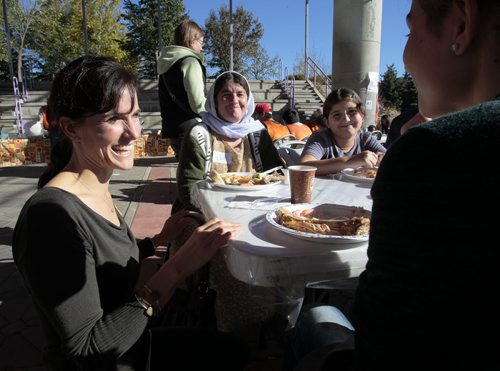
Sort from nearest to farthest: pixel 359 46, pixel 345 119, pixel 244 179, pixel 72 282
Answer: pixel 72 282
pixel 244 179
pixel 345 119
pixel 359 46

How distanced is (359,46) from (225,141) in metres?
6.05

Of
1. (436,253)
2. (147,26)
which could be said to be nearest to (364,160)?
(436,253)

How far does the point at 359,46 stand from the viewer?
25.6 ft

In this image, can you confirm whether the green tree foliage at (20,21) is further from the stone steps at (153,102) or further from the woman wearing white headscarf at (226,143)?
the woman wearing white headscarf at (226,143)

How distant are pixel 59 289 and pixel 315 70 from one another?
64.0ft

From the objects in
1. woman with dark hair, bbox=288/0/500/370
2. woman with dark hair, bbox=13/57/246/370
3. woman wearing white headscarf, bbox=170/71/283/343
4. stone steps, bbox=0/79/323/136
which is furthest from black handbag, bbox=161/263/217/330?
stone steps, bbox=0/79/323/136

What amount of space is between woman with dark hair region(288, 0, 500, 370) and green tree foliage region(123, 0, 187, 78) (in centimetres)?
3623

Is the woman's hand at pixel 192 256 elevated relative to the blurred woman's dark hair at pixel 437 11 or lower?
lower

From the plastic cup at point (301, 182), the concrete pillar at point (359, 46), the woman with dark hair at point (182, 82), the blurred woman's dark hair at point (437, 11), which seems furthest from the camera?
the concrete pillar at point (359, 46)

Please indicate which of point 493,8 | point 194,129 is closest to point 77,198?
point 493,8

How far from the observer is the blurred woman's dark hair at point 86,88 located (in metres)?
1.26

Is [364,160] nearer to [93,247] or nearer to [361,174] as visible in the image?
[361,174]

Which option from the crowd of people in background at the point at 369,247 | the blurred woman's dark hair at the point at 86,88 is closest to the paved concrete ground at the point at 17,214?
the crowd of people in background at the point at 369,247

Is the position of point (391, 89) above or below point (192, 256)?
above
